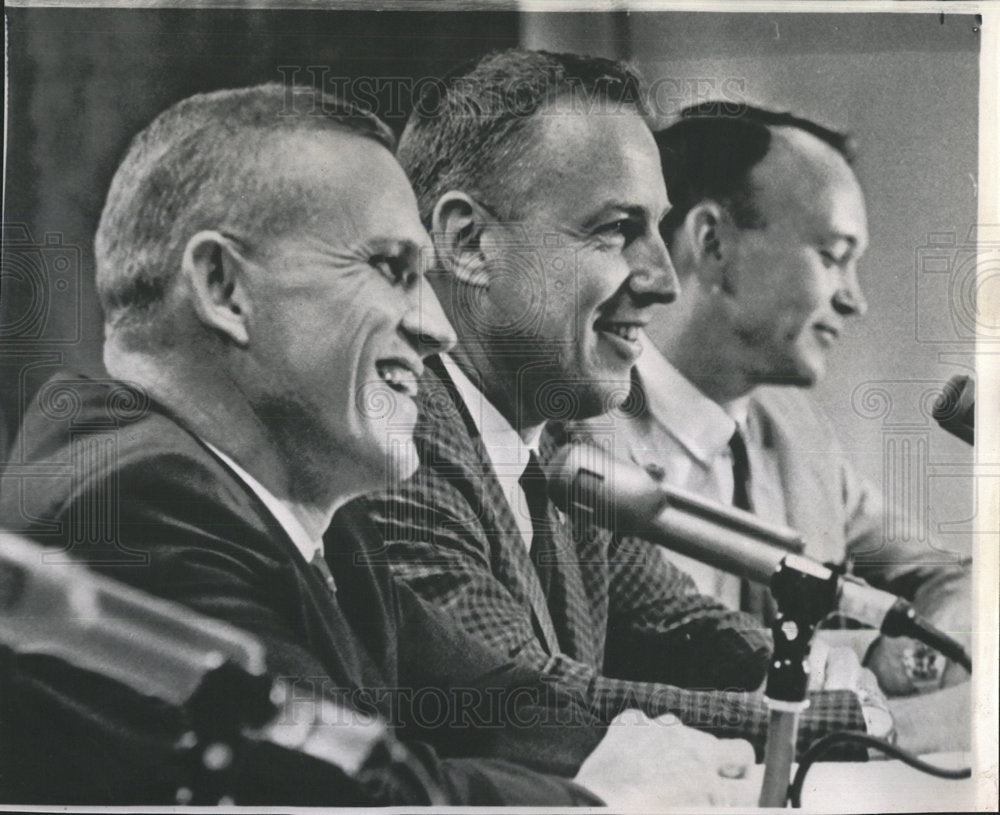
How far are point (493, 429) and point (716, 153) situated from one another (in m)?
0.83

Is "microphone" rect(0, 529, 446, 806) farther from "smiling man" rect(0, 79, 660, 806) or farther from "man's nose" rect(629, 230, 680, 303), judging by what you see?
"man's nose" rect(629, 230, 680, 303)

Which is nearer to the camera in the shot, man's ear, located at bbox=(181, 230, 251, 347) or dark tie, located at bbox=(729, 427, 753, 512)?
man's ear, located at bbox=(181, 230, 251, 347)

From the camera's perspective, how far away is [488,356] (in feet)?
8.36

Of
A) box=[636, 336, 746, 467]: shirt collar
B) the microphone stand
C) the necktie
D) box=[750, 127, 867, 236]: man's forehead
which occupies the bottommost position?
the microphone stand

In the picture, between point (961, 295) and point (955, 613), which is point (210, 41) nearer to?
point (961, 295)

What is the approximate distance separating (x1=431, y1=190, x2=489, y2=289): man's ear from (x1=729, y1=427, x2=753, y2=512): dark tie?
0.69m

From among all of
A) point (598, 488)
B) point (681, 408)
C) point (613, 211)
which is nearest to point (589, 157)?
point (613, 211)

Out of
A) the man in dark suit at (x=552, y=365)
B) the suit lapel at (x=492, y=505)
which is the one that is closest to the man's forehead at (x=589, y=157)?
the man in dark suit at (x=552, y=365)

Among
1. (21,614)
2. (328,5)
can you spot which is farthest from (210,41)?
(21,614)

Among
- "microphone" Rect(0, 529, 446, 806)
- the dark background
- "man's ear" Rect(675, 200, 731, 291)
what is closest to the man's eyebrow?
"man's ear" Rect(675, 200, 731, 291)

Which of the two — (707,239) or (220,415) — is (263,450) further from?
(707,239)

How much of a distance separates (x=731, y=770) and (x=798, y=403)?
2.81 ft

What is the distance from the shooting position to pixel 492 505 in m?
2.53

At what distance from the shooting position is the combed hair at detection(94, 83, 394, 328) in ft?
8.17
